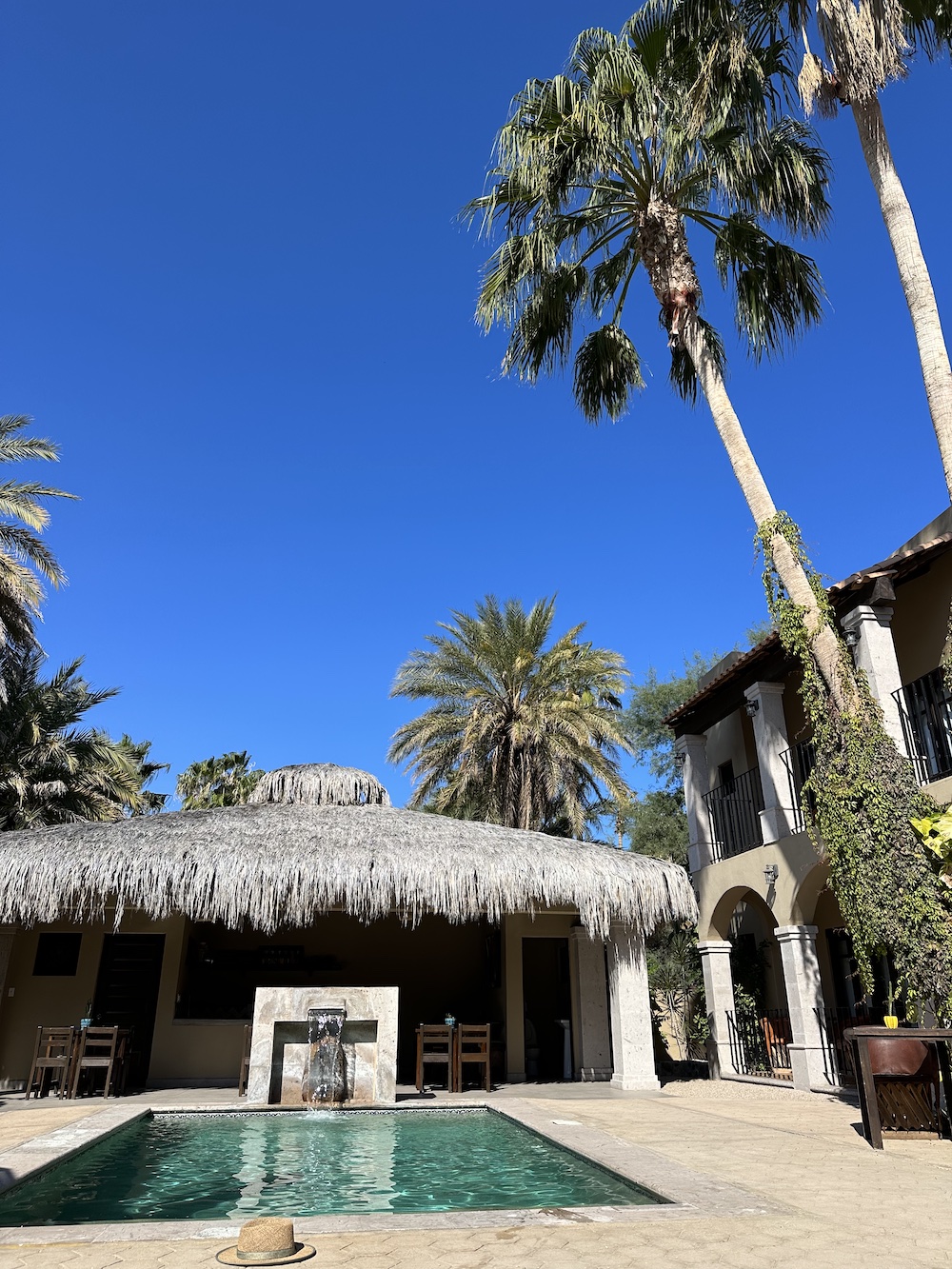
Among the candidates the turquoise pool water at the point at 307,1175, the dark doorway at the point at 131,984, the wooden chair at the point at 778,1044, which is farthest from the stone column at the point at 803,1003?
the dark doorway at the point at 131,984

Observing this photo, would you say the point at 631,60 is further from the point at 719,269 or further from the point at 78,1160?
the point at 78,1160

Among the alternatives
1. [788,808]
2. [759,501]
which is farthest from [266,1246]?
[788,808]

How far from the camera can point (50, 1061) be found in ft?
36.5

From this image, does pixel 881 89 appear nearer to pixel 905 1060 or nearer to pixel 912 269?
Answer: pixel 912 269

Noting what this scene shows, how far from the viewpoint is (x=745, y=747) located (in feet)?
54.8

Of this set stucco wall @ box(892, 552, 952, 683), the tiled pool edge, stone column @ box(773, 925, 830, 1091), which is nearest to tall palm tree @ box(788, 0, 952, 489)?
stucco wall @ box(892, 552, 952, 683)

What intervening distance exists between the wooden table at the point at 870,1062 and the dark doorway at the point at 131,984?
10082mm

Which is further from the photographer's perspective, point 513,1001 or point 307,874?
point 513,1001

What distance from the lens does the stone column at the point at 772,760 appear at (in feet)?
41.8

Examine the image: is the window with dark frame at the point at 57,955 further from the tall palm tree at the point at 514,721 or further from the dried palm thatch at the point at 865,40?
the dried palm thatch at the point at 865,40

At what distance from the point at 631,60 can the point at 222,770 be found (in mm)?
27662

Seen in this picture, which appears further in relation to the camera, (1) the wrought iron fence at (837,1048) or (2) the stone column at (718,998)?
(2) the stone column at (718,998)

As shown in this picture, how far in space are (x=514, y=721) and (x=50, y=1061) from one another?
12343 millimetres

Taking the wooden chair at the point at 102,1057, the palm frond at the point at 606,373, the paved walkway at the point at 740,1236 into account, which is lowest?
the paved walkway at the point at 740,1236
